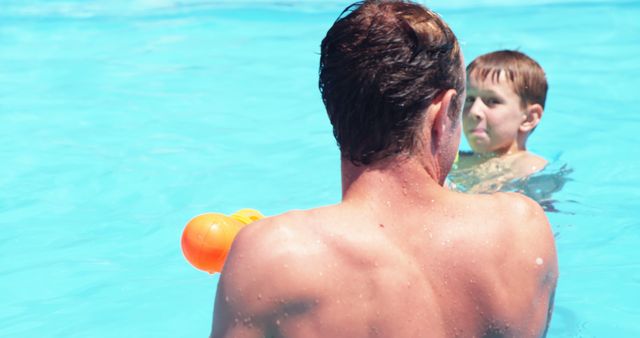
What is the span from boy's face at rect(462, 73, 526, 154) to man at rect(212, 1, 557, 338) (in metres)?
3.06

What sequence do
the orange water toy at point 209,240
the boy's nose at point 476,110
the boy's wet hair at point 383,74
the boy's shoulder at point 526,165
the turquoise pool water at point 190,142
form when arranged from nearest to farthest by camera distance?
1. the boy's wet hair at point 383,74
2. the orange water toy at point 209,240
3. the turquoise pool water at point 190,142
4. the boy's nose at point 476,110
5. the boy's shoulder at point 526,165

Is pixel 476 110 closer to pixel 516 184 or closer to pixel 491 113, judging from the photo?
pixel 491 113

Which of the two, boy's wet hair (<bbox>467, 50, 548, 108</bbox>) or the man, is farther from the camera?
boy's wet hair (<bbox>467, 50, 548, 108</bbox>)

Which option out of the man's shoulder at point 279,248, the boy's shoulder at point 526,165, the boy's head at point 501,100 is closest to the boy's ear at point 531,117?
the boy's head at point 501,100

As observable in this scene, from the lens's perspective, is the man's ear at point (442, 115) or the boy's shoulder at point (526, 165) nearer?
the man's ear at point (442, 115)

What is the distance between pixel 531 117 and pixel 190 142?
2.35 m

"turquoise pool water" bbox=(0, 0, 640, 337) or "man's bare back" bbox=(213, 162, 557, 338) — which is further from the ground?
"man's bare back" bbox=(213, 162, 557, 338)

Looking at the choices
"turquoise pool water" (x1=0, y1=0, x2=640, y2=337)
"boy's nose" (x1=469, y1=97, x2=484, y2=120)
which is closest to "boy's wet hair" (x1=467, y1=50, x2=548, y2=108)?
"boy's nose" (x1=469, y1=97, x2=484, y2=120)

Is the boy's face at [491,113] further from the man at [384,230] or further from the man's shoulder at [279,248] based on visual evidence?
the man's shoulder at [279,248]

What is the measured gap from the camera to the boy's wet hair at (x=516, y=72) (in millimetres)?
5570

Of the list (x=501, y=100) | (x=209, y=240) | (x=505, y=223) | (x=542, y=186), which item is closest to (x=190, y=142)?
(x=501, y=100)

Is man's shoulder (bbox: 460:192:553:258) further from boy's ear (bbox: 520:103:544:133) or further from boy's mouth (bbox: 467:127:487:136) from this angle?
boy's ear (bbox: 520:103:544:133)

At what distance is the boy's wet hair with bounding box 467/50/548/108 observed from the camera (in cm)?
557

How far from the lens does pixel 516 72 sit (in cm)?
561
